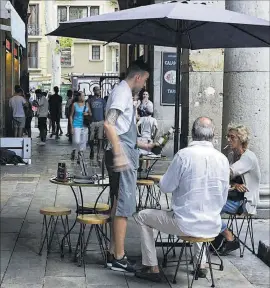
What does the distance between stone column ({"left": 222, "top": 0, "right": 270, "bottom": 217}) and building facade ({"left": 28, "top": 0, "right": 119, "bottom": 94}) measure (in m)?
47.8

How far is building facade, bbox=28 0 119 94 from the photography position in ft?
183

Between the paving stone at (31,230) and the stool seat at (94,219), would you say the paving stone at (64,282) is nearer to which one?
the stool seat at (94,219)

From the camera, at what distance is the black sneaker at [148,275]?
5477 mm

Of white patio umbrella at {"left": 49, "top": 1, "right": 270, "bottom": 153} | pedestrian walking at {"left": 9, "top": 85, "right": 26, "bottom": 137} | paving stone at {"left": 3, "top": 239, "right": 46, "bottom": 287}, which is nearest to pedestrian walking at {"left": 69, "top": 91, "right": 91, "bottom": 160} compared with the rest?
pedestrian walking at {"left": 9, "top": 85, "right": 26, "bottom": 137}

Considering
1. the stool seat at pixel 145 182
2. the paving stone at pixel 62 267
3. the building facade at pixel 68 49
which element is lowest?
the paving stone at pixel 62 267

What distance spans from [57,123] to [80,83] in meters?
12.7

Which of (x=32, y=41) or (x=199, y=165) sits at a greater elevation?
(x=32, y=41)

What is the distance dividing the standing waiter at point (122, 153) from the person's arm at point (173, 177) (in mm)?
483

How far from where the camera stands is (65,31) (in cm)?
644

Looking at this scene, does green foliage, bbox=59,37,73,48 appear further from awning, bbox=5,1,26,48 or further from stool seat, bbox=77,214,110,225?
stool seat, bbox=77,214,110,225

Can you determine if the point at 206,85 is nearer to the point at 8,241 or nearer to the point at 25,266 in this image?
the point at 8,241

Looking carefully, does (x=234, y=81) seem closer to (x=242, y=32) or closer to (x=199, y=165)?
(x=242, y=32)

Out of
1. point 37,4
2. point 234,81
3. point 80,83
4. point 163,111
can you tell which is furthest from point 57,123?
point 37,4

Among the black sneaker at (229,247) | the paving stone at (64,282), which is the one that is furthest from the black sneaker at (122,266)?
the black sneaker at (229,247)
